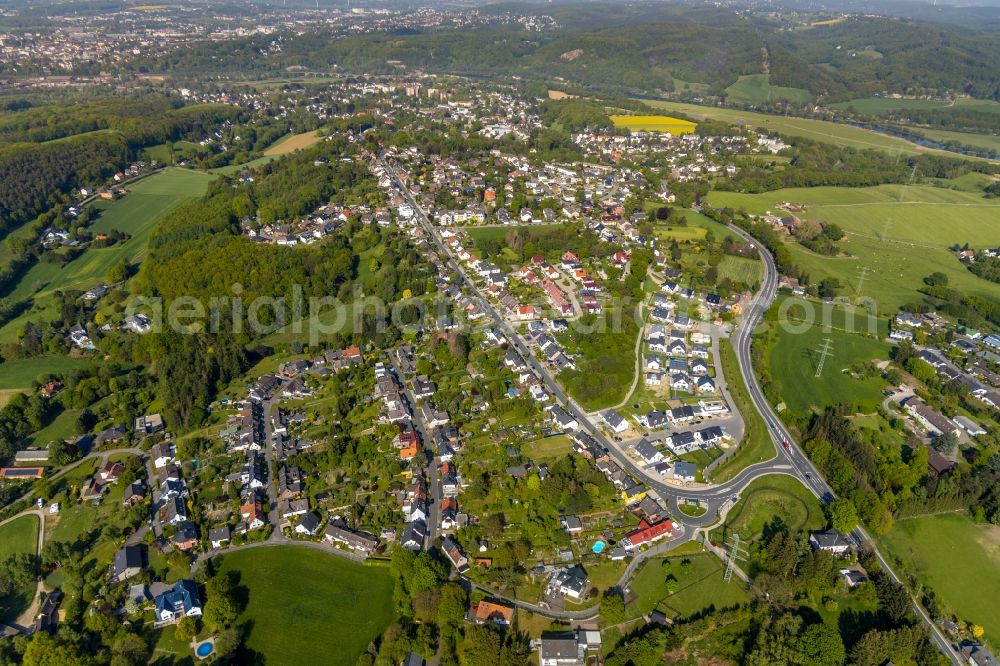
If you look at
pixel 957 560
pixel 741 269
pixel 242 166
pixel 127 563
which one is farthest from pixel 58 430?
pixel 242 166

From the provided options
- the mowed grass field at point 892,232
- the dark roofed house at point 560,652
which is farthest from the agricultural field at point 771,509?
the mowed grass field at point 892,232

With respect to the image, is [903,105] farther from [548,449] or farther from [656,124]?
[548,449]

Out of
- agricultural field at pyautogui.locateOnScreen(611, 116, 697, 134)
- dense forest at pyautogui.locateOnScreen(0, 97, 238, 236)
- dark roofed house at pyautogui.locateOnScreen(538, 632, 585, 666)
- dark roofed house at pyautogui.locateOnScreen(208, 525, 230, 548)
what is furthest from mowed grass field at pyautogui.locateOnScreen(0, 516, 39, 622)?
agricultural field at pyautogui.locateOnScreen(611, 116, 697, 134)

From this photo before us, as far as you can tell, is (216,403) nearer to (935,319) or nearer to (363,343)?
(363,343)

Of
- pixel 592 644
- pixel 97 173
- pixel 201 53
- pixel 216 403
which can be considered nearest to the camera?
pixel 592 644

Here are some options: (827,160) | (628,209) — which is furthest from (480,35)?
(628,209)

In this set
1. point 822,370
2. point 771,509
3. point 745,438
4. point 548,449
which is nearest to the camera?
point 771,509
